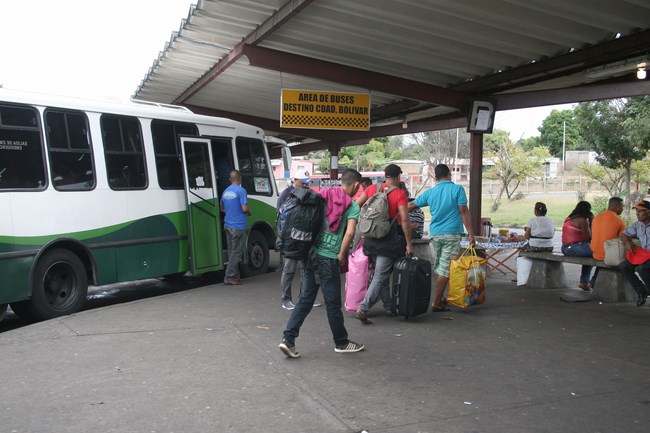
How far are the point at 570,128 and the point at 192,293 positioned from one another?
6596 centimetres

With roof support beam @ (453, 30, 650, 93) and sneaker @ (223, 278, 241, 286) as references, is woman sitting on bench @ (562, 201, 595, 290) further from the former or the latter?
sneaker @ (223, 278, 241, 286)

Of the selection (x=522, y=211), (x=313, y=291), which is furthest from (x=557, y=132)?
(x=313, y=291)

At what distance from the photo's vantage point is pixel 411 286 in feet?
22.7

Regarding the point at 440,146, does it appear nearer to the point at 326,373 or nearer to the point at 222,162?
the point at 222,162

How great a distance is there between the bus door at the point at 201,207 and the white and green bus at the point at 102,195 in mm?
19

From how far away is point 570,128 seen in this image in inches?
2650

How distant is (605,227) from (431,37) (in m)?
3.79

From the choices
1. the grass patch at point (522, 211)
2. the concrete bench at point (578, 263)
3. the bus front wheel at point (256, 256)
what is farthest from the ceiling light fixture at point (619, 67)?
the grass patch at point (522, 211)

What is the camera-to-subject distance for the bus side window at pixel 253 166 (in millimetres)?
11227

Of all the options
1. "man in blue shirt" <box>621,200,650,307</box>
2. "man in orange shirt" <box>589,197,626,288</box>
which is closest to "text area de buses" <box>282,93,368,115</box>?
"man in orange shirt" <box>589,197,626,288</box>

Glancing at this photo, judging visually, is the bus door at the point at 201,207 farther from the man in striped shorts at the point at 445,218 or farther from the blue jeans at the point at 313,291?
the blue jeans at the point at 313,291

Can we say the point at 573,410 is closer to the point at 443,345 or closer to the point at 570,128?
the point at 443,345

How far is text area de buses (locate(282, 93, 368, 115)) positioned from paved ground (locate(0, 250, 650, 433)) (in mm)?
4833

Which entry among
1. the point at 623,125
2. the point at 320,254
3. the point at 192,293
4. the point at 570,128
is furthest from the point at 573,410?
the point at 570,128
